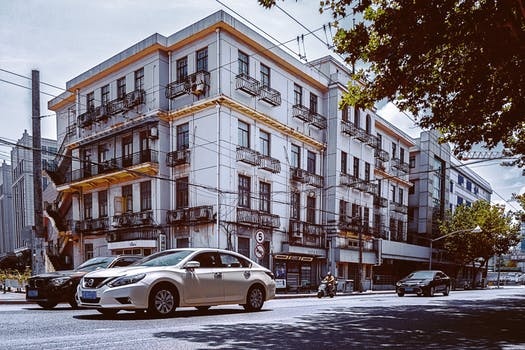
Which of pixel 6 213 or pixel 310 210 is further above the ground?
pixel 310 210

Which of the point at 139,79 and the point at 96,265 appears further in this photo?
the point at 139,79

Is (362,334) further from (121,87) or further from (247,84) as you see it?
(121,87)

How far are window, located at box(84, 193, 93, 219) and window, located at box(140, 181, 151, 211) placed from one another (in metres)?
6.28

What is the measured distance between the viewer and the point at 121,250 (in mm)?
28781

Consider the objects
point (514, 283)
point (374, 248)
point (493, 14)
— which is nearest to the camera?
point (493, 14)

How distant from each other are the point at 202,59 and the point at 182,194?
325 inches

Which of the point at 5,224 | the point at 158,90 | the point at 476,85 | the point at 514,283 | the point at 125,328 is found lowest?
the point at 514,283

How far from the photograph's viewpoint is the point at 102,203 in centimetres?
3152

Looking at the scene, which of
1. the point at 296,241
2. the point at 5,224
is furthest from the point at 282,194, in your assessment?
the point at 5,224

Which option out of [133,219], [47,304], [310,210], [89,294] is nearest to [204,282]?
[89,294]

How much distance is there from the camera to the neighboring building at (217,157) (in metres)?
25.4

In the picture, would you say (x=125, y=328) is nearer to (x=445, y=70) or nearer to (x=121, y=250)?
(x=445, y=70)

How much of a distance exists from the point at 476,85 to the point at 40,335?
1117 cm

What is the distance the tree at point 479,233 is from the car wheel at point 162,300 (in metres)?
42.3
